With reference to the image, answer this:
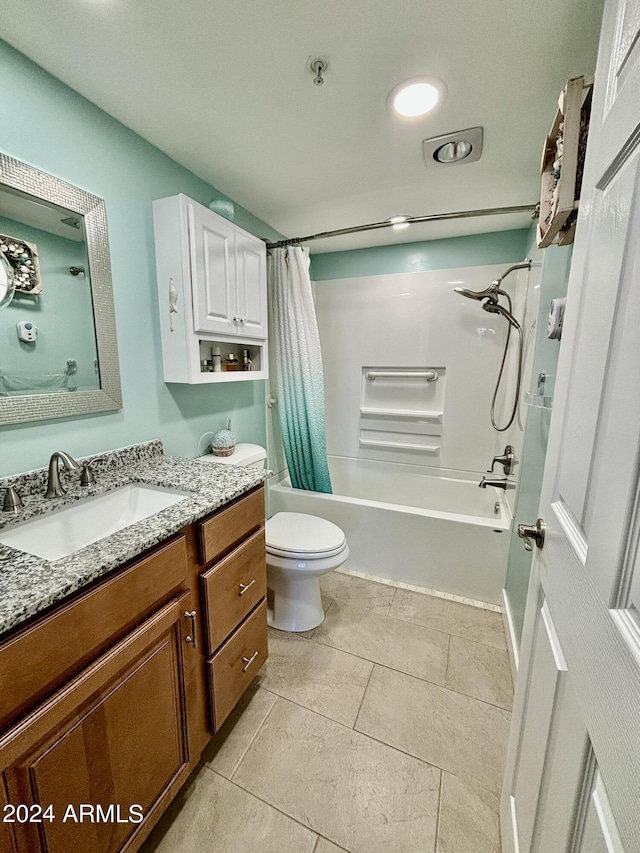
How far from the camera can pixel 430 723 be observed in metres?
1.29

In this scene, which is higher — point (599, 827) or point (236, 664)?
point (599, 827)

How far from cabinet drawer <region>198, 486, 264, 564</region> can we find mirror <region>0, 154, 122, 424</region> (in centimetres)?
65

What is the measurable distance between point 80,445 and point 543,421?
179 centimetres

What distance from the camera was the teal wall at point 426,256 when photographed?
2.26 m

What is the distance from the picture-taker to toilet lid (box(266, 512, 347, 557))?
162cm

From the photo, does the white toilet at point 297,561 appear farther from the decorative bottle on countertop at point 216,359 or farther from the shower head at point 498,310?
the shower head at point 498,310

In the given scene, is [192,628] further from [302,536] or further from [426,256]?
[426,256]

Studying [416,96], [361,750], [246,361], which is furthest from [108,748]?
[416,96]

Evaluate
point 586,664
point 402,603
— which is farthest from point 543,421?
point 402,603

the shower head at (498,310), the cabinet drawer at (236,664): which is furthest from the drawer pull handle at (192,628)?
the shower head at (498,310)

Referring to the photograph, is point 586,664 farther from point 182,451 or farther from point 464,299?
point 464,299

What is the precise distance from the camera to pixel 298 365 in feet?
7.14

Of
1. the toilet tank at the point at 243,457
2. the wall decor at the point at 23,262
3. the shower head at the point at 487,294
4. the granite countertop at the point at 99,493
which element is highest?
the shower head at the point at 487,294

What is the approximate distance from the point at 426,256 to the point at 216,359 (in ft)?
5.73
